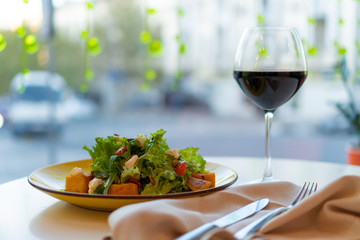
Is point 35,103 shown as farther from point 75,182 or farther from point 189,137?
point 75,182

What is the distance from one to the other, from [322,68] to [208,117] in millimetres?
1339

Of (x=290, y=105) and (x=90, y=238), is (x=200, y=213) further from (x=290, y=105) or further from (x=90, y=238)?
(x=290, y=105)

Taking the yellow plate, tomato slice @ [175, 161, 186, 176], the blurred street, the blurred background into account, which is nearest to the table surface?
the yellow plate

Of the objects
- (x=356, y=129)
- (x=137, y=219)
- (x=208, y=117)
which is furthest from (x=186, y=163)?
(x=208, y=117)

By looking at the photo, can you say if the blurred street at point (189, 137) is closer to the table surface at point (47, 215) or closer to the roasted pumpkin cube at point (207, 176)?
the table surface at point (47, 215)

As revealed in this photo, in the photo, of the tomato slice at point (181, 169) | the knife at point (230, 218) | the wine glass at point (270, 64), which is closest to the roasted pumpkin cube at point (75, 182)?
the tomato slice at point (181, 169)

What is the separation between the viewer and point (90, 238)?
652 mm

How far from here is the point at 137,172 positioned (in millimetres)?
771

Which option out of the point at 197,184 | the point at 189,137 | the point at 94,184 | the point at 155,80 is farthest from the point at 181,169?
the point at 189,137

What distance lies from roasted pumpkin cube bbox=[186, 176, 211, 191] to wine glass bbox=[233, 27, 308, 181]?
193 mm

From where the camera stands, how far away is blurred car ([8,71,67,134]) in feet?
14.5

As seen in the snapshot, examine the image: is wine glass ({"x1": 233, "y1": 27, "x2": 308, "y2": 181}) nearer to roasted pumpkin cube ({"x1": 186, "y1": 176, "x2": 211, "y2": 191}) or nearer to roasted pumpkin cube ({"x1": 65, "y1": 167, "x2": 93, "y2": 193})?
roasted pumpkin cube ({"x1": 186, "y1": 176, "x2": 211, "y2": 191})

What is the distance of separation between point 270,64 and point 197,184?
35cm

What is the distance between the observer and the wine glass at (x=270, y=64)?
97cm
